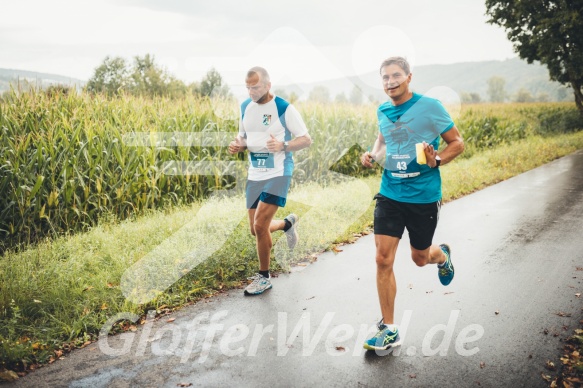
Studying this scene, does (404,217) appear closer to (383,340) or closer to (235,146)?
(383,340)

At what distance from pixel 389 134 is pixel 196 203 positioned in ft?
17.0

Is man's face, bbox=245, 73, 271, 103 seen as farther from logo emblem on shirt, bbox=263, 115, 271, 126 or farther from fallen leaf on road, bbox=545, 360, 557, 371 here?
fallen leaf on road, bbox=545, 360, 557, 371

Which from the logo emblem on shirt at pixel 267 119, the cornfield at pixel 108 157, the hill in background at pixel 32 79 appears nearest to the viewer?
the logo emblem on shirt at pixel 267 119

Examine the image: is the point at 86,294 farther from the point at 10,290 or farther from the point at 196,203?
the point at 196,203

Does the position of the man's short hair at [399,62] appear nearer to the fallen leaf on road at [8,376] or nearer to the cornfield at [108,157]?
the fallen leaf on road at [8,376]

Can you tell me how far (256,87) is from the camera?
4.89m

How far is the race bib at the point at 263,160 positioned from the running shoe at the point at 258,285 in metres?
1.23

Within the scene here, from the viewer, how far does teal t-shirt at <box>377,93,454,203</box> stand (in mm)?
3693

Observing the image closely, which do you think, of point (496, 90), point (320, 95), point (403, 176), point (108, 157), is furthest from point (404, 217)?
point (496, 90)

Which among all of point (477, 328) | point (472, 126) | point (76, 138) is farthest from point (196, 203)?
point (472, 126)

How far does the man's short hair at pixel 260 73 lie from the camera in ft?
15.9

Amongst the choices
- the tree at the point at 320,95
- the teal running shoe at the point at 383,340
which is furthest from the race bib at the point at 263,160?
the tree at the point at 320,95

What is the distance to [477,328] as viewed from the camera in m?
3.95

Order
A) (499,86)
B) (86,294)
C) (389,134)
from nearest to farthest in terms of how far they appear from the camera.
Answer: (389,134) < (86,294) < (499,86)
